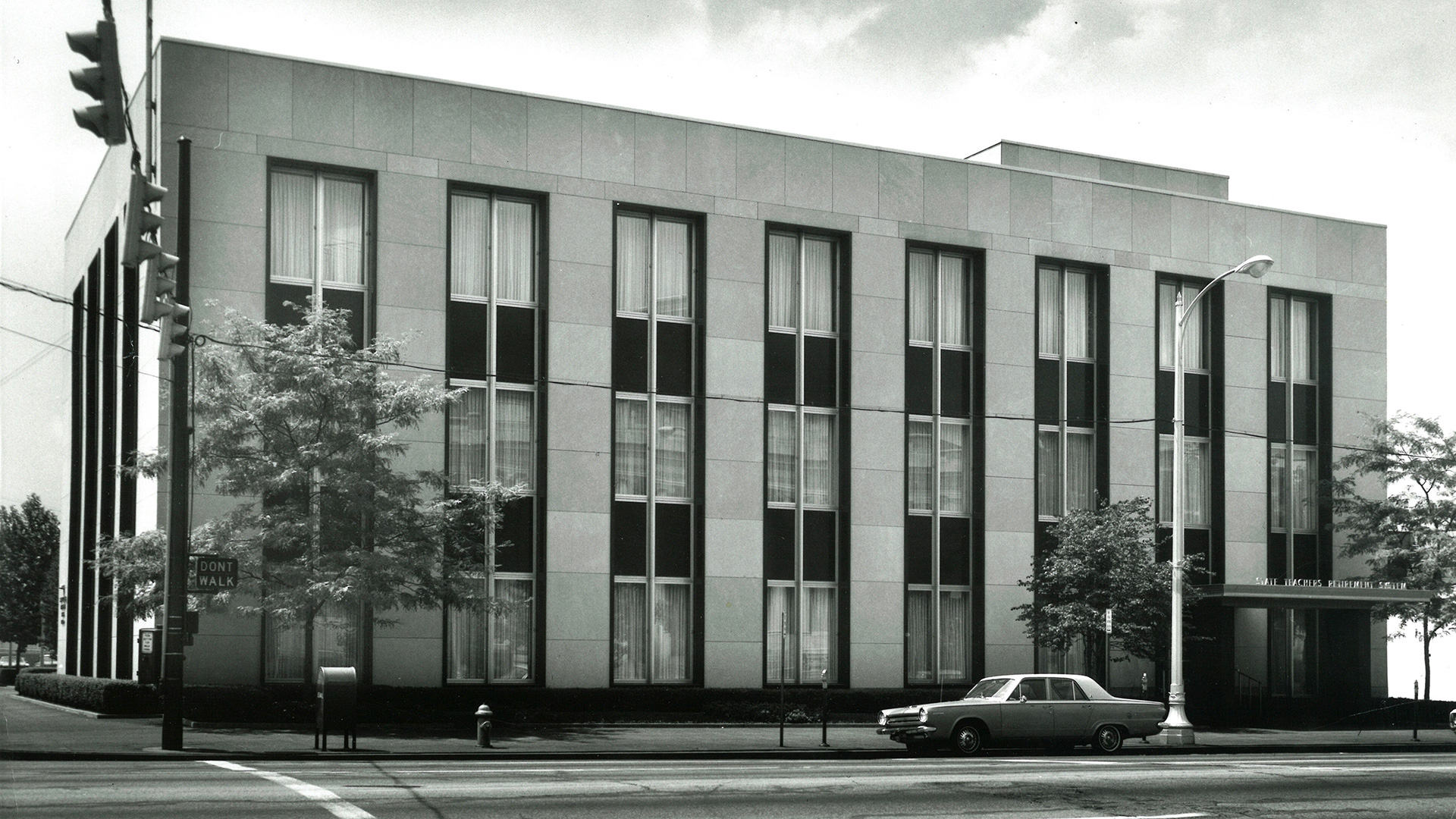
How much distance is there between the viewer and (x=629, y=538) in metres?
34.3

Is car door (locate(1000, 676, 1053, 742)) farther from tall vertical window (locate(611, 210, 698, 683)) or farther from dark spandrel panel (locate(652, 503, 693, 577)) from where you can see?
dark spandrel panel (locate(652, 503, 693, 577))

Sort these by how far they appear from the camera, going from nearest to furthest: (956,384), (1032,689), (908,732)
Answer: (908,732), (1032,689), (956,384)

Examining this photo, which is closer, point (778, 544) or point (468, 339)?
point (468, 339)

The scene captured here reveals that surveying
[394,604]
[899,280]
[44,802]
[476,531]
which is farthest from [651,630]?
[44,802]

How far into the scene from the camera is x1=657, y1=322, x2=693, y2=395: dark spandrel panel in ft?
114

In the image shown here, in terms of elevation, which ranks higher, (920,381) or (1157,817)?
(920,381)

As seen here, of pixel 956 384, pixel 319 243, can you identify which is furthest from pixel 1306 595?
pixel 319 243

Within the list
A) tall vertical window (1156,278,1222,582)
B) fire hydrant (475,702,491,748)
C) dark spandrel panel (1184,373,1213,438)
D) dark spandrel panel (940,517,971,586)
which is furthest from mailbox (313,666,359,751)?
dark spandrel panel (1184,373,1213,438)

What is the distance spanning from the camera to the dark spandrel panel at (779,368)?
3578 cm

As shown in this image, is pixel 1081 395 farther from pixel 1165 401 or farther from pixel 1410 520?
pixel 1410 520

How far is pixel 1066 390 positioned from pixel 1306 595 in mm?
7522

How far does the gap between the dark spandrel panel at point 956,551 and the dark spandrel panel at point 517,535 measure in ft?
33.6

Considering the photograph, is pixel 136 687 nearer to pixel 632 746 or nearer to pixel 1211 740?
pixel 632 746

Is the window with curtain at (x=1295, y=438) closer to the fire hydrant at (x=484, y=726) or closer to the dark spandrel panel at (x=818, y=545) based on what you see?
the dark spandrel panel at (x=818, y=545)
